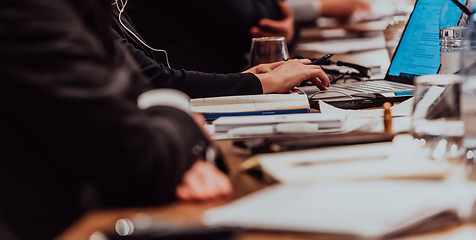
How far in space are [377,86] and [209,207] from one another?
40.3 inches

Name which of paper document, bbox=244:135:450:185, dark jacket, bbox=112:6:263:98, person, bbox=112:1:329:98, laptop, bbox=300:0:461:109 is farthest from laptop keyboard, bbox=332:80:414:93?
paper document, bbox=244:135:450:185

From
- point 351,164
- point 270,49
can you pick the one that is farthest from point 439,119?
point 270,49

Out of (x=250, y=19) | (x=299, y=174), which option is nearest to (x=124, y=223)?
(x=299, y=174)

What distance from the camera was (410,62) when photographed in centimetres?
156

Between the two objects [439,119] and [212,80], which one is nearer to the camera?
[439,119]

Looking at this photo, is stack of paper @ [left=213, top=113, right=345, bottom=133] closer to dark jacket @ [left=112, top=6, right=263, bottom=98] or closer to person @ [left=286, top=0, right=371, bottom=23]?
dark jacket @ [left=112, top=6, right=263, bottom=98]

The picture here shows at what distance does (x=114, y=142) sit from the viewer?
1.91 feet

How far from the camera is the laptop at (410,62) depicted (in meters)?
1.36

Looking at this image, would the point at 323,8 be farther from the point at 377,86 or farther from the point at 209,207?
the point at 209,207

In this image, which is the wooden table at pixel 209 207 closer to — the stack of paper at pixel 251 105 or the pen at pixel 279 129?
the pen at pixel 279 129

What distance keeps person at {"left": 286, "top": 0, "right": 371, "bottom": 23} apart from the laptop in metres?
1.65

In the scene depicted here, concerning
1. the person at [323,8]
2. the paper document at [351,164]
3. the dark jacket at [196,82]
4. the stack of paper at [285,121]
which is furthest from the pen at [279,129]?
the person at [323,8]

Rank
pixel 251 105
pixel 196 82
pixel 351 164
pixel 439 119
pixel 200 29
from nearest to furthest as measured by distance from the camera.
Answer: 1. pixel 351 164
2. pixel 439 119
3. pixel 251 105
4. pixel 196 82
5. pixel 200 29

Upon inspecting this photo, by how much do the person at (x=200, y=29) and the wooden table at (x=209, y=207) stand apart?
3.93 feet
